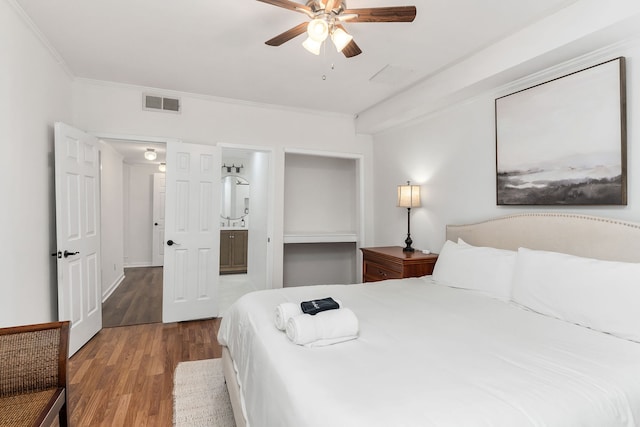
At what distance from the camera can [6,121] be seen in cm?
206

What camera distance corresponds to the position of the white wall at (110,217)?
4766mm

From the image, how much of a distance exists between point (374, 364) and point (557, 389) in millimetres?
626

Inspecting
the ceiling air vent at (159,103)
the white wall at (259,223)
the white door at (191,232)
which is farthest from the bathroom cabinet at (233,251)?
the ceiling air vent at (159,103)

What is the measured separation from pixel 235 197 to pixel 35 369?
5406 mm

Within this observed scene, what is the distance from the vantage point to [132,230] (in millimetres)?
6871

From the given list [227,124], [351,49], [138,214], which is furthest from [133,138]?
[138,214]

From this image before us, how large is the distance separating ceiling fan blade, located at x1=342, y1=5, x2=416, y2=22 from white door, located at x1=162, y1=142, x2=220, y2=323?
99.1 inches

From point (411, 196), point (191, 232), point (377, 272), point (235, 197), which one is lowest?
point (377, 272)

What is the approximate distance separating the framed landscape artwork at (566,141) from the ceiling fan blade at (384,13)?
1374 mm

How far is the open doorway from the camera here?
419 cm

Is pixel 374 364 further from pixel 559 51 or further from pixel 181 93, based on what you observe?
pixel 181 93

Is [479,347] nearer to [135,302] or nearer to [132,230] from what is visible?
[135,302]

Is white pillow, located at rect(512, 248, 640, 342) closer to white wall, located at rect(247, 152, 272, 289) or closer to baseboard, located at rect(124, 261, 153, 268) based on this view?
white wall, located at rect(247, 152, 272, 289)

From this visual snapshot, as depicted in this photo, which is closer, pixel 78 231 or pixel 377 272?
pixel 78 231
